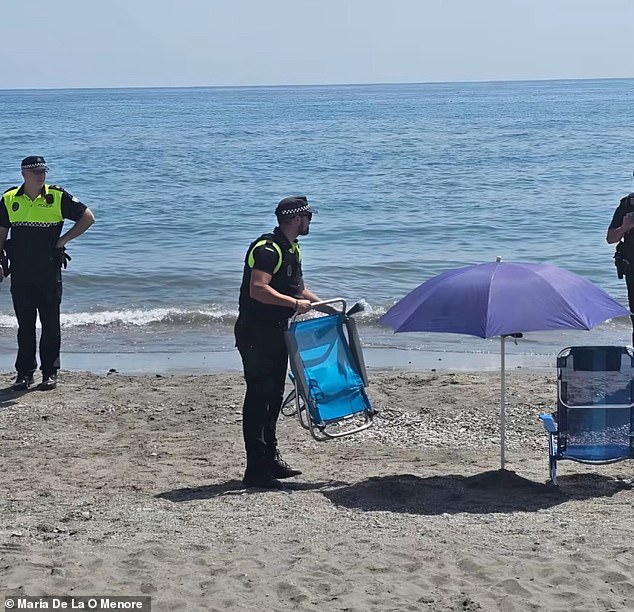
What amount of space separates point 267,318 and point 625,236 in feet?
9.31

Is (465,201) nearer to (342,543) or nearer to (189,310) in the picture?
(189,310)

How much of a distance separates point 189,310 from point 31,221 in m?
5.81

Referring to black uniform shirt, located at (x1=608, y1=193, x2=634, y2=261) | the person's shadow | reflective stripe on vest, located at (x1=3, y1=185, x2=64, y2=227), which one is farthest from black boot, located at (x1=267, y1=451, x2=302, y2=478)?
→ reflective stripe on vest, located at (x1=3, y1=185, x2=64, y2=227)

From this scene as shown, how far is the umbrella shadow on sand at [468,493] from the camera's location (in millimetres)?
6223

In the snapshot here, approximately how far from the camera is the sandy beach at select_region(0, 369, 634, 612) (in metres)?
4.88

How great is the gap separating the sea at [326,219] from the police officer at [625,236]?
329 centimetres

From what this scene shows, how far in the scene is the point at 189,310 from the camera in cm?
1466

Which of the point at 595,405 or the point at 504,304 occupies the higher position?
the point at 504,304

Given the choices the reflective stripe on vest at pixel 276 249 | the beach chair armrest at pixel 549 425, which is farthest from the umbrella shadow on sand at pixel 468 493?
the reflective stripe on vest at pixel 276 249

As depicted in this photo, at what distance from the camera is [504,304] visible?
623 cm

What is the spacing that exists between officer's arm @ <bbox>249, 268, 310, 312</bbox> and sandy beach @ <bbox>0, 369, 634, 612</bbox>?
41.5 inches

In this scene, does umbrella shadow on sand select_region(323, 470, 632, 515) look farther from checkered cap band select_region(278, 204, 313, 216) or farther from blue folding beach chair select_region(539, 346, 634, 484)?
checkered cap band select_region(278, 204, 313, 216)

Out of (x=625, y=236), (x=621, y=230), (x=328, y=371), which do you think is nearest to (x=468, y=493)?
(x=328, y=371)

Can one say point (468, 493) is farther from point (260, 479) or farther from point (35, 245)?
point (35, 245)
